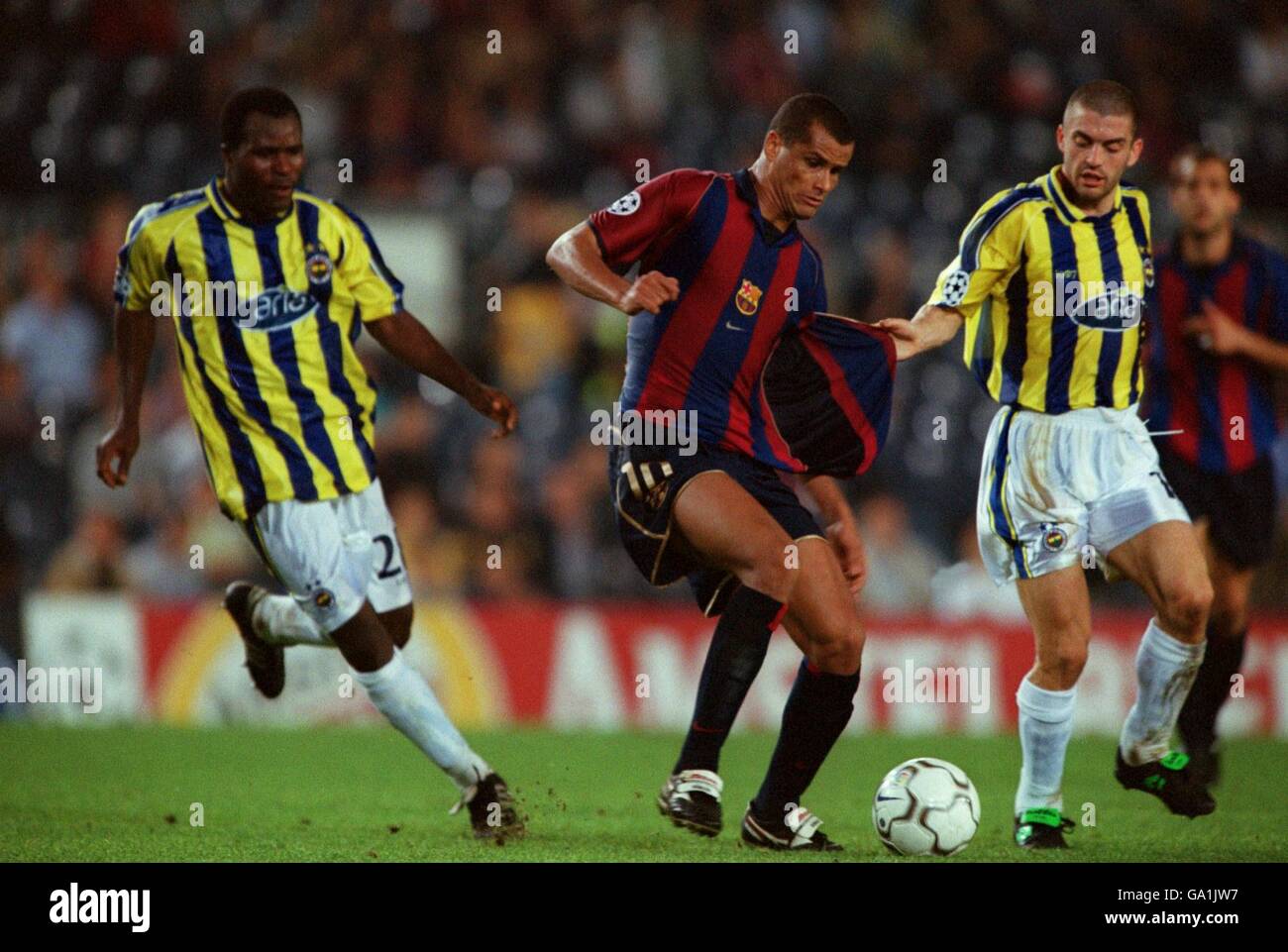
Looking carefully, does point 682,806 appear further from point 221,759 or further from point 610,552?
point 610,552

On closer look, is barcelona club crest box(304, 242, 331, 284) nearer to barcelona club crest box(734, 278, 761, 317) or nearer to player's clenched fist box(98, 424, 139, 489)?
player's clenched fist box(98, 424, 139, 489)

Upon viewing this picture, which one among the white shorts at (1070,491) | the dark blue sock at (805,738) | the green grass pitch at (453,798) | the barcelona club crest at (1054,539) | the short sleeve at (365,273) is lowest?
the green grass pitch at (453,798)

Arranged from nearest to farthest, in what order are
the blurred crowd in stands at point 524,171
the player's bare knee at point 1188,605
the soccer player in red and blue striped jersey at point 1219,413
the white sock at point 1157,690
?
the player's bare knee at point 1188,605 → the white sock at point 1157,690 → the soccer player in red and blue striped jersey at point 1219,413 → the blurred crowd in stands at point 524,171

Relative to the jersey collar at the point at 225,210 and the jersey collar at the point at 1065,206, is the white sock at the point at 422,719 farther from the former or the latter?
the jersey collar at the point at 1065,206

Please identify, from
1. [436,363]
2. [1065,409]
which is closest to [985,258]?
[1065,409]

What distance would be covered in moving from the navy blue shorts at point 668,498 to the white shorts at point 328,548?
88 cm

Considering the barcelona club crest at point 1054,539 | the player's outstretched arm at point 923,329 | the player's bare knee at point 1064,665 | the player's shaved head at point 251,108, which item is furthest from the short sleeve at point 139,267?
the player's bare knee at point 1064,665

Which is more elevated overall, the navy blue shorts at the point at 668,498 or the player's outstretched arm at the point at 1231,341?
the player's outstretched arm at the point at 1231,341

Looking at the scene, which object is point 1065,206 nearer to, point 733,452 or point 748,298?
point 748,298

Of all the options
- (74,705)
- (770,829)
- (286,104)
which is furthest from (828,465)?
(74,705)

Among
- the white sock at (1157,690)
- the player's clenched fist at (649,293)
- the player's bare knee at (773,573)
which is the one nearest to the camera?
the player's clenched fist at (649,293)

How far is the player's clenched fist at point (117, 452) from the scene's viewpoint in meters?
5.77

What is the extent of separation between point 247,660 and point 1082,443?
304 cm

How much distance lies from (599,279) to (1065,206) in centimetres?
158
